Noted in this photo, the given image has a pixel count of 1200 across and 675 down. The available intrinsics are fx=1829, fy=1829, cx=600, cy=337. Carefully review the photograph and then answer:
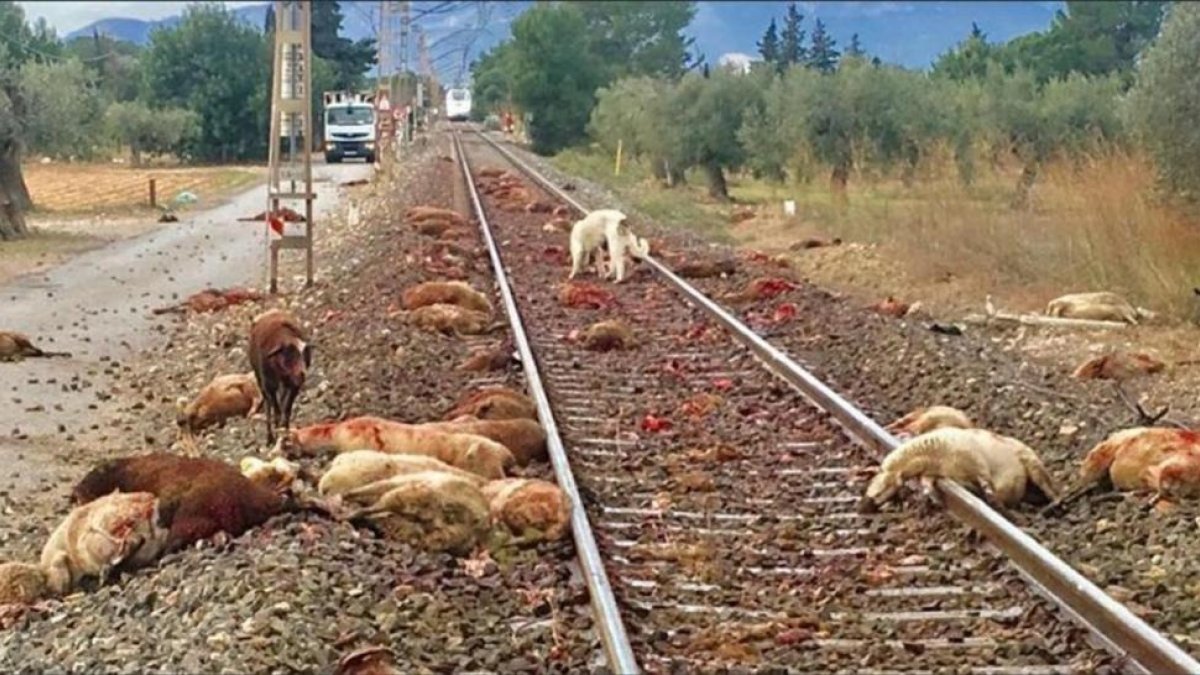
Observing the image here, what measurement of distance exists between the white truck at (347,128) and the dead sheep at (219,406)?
5272cm

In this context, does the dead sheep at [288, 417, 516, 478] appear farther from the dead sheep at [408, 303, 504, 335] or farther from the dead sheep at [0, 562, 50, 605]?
the dead sheep at [408, 303, 504, 335]

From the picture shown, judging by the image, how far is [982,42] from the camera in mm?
82250

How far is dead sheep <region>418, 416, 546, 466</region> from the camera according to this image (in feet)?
30.9

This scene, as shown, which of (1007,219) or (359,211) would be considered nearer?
(1007,219)

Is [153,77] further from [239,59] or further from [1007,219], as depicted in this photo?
[1007,219]

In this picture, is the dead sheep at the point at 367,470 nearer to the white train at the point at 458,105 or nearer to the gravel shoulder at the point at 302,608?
the gravel shoulder at the point at 302,608

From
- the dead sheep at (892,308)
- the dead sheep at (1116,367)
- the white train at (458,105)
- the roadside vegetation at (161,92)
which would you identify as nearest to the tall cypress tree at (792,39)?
the roadside vegetation at (161,92)

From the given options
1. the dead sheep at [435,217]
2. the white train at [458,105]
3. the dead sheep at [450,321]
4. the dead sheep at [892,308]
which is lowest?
the white train at [458,105]

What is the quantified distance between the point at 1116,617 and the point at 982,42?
259ft

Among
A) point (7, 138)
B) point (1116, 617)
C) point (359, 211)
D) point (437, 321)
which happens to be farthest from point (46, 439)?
point (359, 211)

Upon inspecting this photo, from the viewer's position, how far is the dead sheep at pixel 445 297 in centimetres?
1578

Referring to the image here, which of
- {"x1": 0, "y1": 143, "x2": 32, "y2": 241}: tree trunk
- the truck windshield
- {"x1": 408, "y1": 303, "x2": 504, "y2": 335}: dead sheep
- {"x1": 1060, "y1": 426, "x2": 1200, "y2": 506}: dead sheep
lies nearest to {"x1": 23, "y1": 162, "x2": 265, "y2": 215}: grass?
the truck windshield

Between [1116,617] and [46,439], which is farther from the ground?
Answer: [1116,617]

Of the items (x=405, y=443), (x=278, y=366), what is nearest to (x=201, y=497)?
(x=405, y=443)
